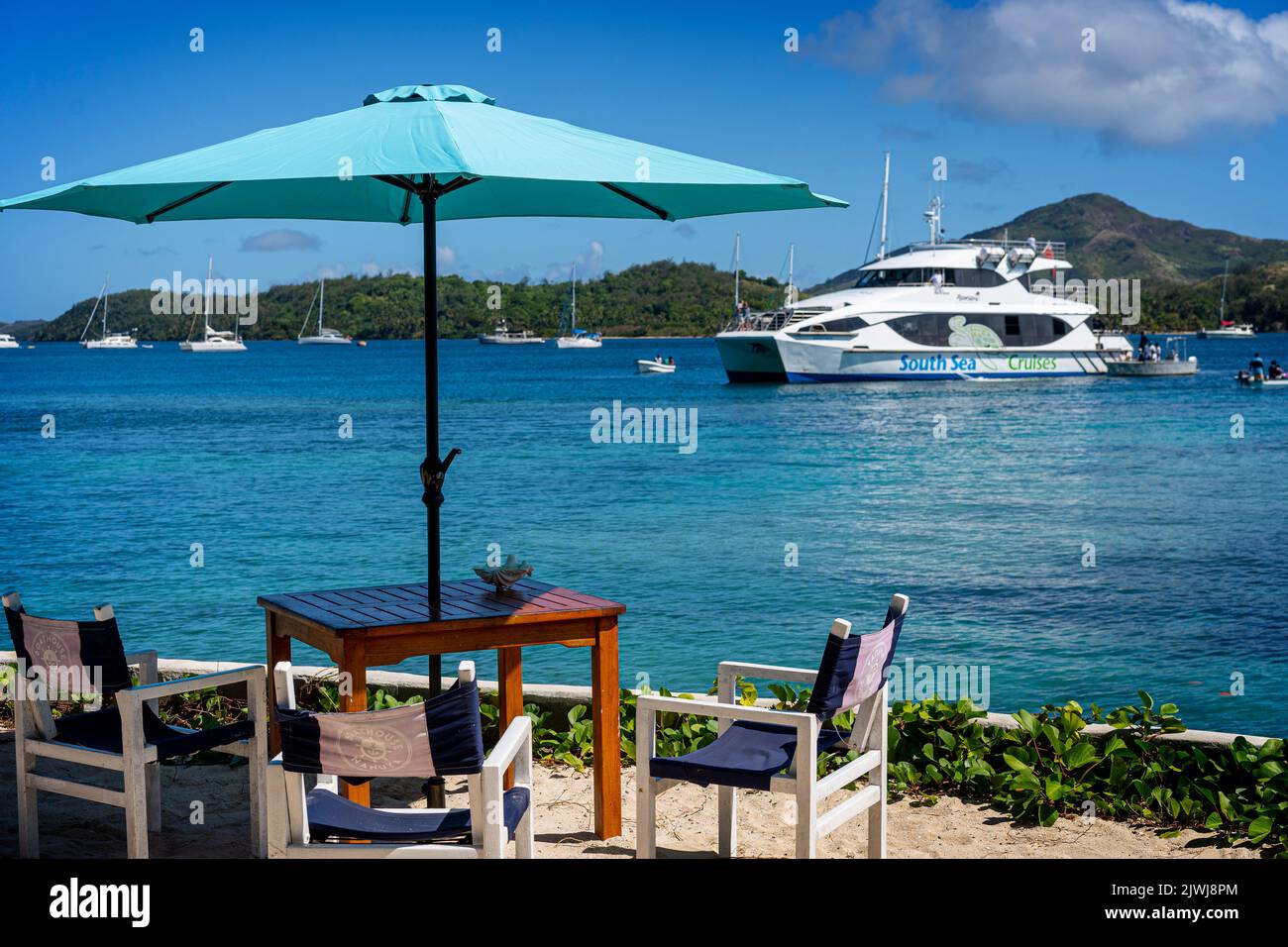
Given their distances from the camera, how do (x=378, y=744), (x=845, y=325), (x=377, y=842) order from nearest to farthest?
(x=378, y=744), (x=377, y=842), (x=845, y=325)

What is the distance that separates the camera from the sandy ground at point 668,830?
4.56 meters

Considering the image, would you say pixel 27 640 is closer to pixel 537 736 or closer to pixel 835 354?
pixel 537 736

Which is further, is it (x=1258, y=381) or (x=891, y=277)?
(x=1258, y=381)

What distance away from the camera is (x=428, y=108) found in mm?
4426

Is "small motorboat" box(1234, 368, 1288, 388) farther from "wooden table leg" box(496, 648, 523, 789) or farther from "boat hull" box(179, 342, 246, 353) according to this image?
"boat hull" box(179, 342, 246, 353)

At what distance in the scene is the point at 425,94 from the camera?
4.68 m

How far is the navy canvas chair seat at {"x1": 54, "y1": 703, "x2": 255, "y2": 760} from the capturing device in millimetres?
4137

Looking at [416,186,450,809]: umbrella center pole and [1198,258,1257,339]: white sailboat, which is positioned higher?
[1198,258,1257,339]: white sailboat

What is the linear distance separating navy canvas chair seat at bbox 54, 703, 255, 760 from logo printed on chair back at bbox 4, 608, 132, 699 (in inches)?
5.2

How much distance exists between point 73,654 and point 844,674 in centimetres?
246

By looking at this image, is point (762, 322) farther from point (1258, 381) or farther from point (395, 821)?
point (395, 821)

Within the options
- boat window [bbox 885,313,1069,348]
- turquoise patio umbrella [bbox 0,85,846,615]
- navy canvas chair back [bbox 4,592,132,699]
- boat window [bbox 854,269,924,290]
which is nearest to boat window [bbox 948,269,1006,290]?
boat window [bbox 885,313,1069,348]

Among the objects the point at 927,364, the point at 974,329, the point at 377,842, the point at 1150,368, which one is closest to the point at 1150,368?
the point at 1150,368
